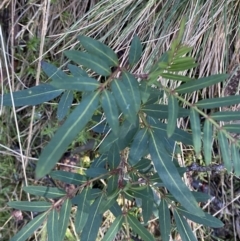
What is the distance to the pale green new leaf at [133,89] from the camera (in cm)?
63

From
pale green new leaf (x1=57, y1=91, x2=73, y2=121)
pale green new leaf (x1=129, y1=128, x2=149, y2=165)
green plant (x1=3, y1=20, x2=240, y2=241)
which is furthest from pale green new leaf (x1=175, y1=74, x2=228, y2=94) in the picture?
pale green new leaf (x1=57, y1=91, x2=73, y2=121)

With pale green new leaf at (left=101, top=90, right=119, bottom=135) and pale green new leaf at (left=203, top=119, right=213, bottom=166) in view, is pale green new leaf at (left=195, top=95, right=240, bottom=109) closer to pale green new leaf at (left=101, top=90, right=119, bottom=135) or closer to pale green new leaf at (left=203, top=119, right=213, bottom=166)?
pale green new leaf at (left=203, top=119, right=213, bottom=166)

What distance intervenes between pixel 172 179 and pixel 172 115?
0.12m

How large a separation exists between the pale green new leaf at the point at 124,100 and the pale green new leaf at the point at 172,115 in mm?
63

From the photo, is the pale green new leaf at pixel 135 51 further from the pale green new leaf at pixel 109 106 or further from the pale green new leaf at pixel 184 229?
the pale green new leaf at pixel 184 229

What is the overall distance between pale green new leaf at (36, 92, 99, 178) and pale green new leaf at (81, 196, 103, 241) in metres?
0.30

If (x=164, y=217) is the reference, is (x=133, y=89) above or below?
above

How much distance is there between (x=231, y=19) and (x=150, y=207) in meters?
0.58

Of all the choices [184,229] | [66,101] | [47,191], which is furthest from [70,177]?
[184,229]

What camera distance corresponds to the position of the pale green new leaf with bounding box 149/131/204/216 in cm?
70

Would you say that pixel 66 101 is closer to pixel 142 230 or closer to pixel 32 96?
pixel 32 96

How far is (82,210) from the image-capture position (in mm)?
844

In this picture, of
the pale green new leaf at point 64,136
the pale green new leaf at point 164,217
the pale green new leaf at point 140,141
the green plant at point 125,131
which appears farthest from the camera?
the pale green new leaf at point 164,217

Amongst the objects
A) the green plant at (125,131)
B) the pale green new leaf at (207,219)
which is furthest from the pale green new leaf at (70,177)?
the pale green new leaf at (207,219)
